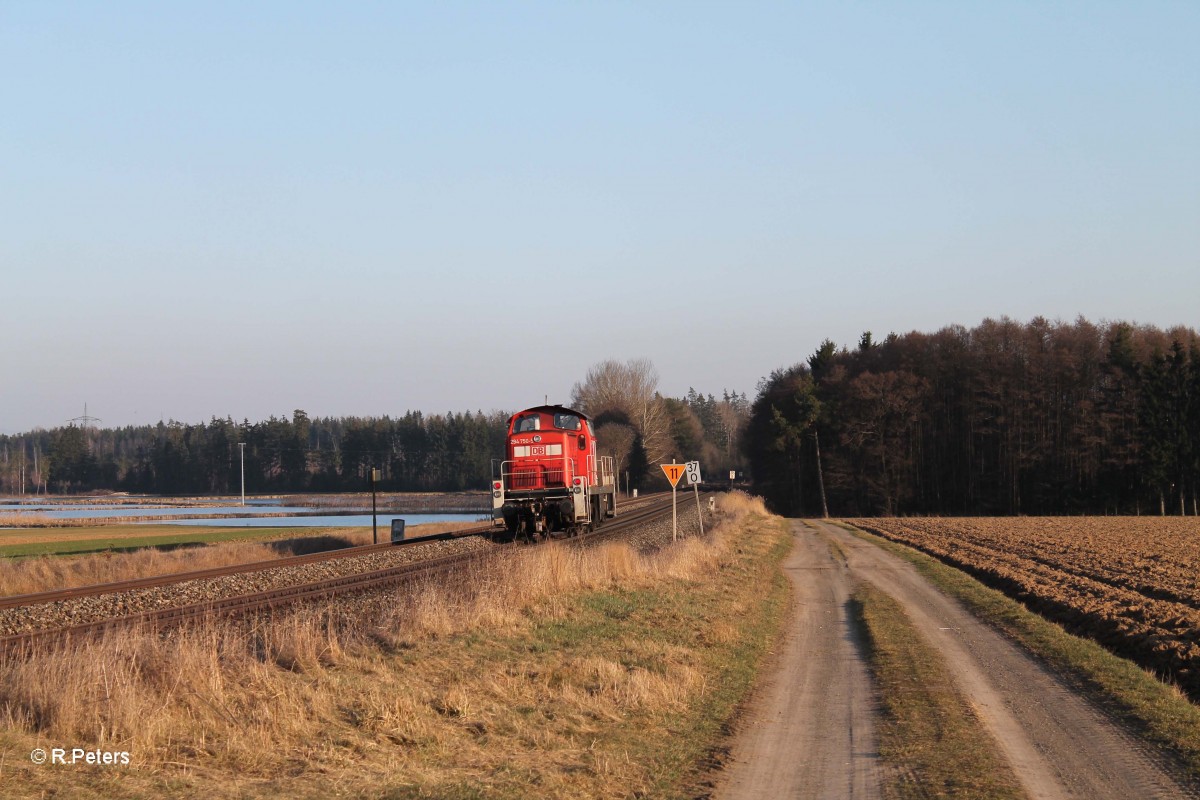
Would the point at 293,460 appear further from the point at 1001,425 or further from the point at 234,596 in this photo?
the point at 234,596

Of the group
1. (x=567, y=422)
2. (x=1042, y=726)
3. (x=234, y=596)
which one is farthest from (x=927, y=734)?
(x=567, y=422)

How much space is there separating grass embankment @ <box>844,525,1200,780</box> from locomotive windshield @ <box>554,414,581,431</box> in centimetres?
1481

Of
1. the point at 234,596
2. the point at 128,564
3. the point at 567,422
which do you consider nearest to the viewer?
the point at 234,596

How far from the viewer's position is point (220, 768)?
7.34 metres

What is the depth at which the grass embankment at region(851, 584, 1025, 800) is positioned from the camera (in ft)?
25.2

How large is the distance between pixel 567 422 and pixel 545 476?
7.66 feet

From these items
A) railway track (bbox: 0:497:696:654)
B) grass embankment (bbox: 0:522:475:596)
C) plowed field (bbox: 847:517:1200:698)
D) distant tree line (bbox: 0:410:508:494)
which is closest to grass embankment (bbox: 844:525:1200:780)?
plowed field (bbox: 847:517:1200:698)

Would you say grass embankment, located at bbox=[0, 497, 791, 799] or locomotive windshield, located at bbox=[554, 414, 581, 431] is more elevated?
locomotive windshield, located at bbox=[554, 414, 581, 431]

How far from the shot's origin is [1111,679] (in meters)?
11.8

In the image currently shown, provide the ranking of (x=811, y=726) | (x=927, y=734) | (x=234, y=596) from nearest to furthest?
(x=927, y=734) < (x=811, y=726) < (x=234, y=596)

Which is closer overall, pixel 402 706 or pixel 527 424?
pixel 402 706

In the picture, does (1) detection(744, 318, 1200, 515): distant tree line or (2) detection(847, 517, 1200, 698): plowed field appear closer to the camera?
(2) detection(847, 517, 1200, 698): plowed field

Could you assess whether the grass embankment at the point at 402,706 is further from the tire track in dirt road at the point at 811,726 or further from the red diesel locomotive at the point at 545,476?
the red diesel locomotive at the point at 545,476

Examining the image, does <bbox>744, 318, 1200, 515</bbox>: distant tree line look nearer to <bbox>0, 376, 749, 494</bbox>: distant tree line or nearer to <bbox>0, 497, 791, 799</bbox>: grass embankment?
<bbox>0, 376, 749, 494</bbox>: distant tree line
